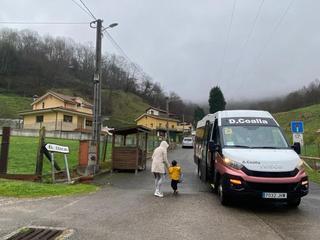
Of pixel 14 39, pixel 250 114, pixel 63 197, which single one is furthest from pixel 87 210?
pixel 14 39

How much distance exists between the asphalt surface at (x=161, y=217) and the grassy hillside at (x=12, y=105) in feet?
252

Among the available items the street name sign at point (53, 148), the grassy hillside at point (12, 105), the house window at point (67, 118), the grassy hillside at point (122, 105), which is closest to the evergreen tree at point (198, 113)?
the grassy hillside at point (122, 105)

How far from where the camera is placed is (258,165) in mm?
9812

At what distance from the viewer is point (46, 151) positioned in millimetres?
16219

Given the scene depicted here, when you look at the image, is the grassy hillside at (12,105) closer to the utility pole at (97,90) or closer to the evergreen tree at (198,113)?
the evergreen tree at (198,113)

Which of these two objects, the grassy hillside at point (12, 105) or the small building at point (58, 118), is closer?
the small building at point (58, 118)

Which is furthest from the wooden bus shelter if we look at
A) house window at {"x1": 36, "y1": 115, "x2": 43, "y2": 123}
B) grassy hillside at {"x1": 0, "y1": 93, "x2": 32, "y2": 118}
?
grassy hillside at {"x1": 0, "y1": 93, "x2": 32, "y2": 118}

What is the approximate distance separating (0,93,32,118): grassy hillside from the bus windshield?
77490mm

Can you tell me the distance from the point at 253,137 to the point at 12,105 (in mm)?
85819

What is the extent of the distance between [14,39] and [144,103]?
3999cm

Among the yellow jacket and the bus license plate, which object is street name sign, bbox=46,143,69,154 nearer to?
the yellow jacket

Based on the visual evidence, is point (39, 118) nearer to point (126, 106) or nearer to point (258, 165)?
point (126, 106)

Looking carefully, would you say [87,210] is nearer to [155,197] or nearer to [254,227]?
[155,197]

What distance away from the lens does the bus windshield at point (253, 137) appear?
37.3ft
